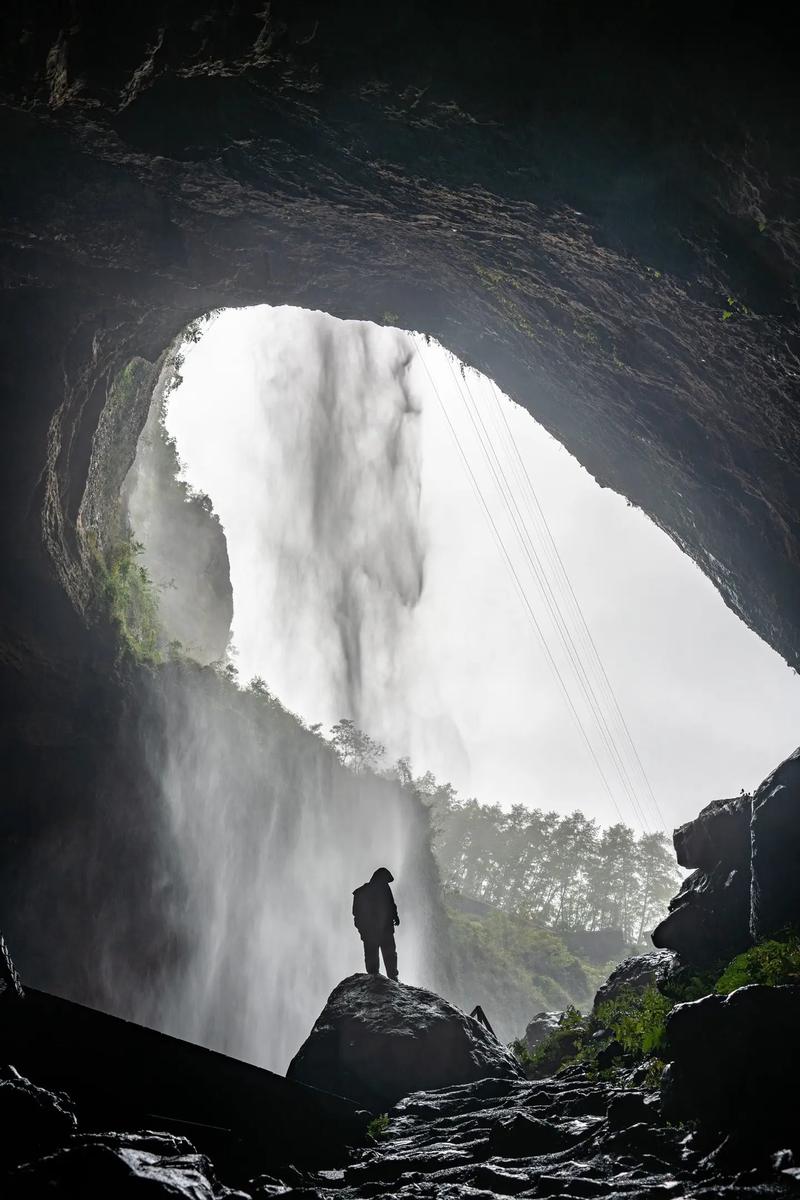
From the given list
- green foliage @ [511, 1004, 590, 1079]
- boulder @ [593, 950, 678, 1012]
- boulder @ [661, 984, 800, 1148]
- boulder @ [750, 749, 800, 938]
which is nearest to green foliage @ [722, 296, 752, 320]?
boulder @ [750, 749, 800, 938]

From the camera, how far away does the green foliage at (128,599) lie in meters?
15.1

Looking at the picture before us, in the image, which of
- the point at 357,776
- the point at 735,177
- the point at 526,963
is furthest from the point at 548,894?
the point at 735,177

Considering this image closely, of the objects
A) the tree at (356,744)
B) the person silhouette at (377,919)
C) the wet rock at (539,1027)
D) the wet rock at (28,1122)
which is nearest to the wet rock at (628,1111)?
the wet rock at (28,1122)

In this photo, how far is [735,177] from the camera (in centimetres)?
521

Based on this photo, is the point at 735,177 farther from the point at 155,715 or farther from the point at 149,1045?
the point at 155,715

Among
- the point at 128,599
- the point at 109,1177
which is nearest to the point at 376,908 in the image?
the point at 109,1177

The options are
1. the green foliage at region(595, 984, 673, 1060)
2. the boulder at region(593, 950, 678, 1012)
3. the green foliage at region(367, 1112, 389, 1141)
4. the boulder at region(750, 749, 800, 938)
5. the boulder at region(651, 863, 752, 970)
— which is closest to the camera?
the green foliage at region(595, 984, 673, 1060)

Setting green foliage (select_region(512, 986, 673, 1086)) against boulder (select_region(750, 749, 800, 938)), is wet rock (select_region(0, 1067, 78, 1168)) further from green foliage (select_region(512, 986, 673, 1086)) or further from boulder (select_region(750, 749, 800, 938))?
boulder (select_region(750, 749, 800, 938))

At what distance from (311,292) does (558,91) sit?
7.39 m

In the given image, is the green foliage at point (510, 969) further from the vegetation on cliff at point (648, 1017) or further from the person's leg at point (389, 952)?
the person's leg at point (389, 952)

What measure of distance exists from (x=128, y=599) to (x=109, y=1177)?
1489cm

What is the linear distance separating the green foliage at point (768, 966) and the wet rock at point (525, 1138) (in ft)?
6.34

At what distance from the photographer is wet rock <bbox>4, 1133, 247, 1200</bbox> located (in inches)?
120

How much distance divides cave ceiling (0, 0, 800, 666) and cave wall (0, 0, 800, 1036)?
0.03 meters
